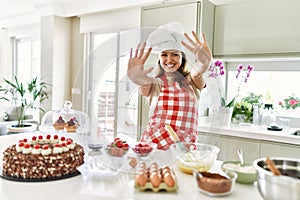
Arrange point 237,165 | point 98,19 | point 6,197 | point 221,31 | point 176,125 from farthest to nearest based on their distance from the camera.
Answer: point 98,19 < point 221,31 < point 176,125 < point 237,165 < point 6,197

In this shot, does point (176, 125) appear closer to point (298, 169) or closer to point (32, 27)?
point (298, 169)

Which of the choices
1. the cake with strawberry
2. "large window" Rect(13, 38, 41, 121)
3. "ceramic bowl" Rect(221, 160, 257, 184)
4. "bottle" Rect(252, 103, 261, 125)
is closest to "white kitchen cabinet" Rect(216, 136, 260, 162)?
"bottle" Rect(252, 103, 261, 125)

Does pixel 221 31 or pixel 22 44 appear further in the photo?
pixel 22 44

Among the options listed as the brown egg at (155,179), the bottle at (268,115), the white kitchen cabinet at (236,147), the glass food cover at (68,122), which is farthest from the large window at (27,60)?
the brown egg at (155,179)

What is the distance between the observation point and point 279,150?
6.99 feet

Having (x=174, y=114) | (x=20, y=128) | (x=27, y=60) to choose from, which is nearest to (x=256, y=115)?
(x=174, y=114)

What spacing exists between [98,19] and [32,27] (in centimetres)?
158

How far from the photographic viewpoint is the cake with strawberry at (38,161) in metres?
1.03

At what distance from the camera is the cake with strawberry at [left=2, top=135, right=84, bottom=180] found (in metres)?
1.03

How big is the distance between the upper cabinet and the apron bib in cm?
144

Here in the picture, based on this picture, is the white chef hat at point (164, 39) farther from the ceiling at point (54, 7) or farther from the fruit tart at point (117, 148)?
the ceiling at point (54, 7)

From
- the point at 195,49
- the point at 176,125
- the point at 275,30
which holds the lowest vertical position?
the point at 176,125

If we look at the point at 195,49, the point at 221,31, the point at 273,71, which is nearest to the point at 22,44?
the point at 221,31

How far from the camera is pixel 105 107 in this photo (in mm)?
1192
